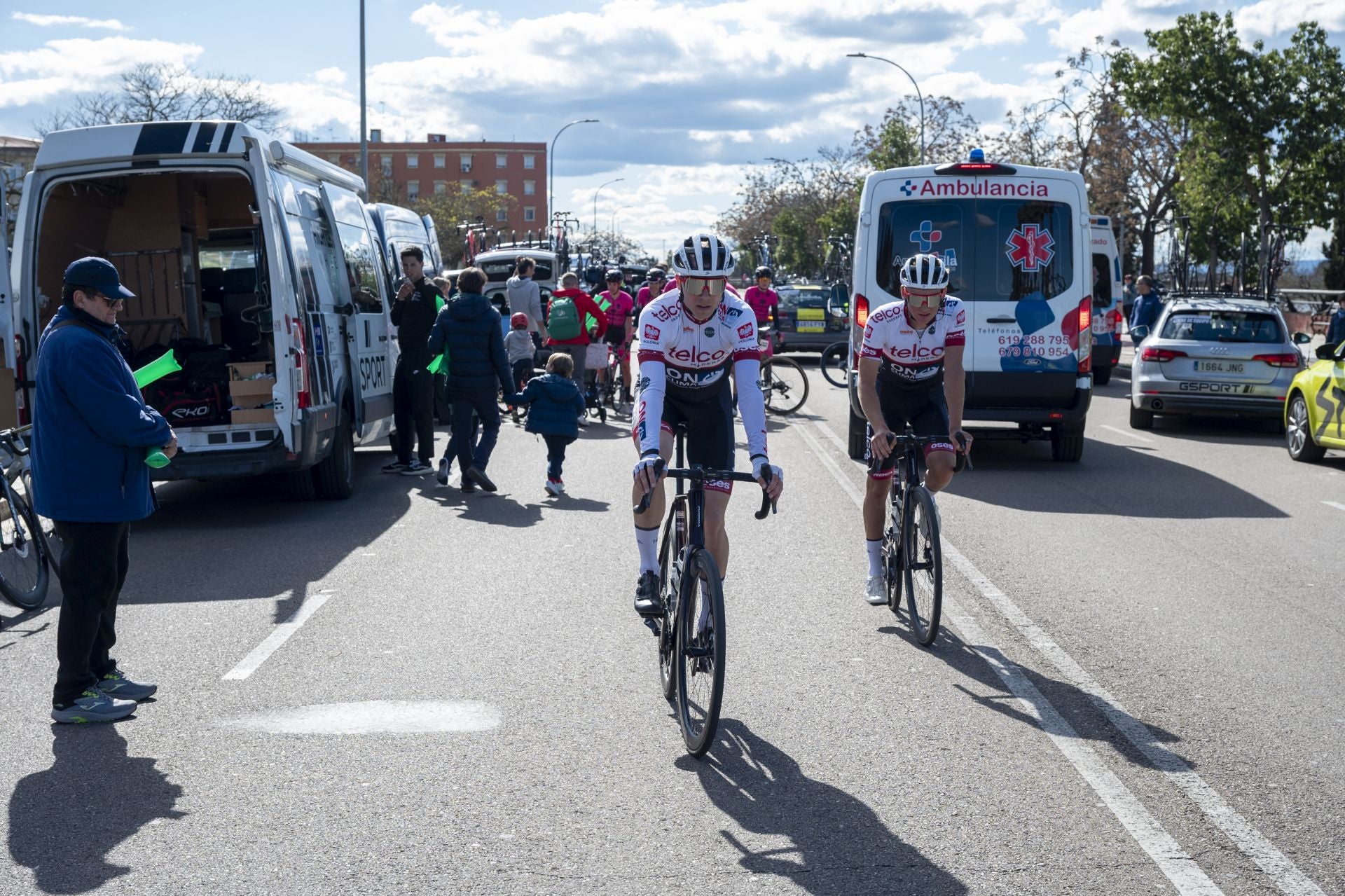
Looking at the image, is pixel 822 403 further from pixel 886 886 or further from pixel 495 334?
pixel 886 886

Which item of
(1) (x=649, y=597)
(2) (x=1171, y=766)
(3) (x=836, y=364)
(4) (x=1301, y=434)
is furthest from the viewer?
(3) (x=836, y=364)

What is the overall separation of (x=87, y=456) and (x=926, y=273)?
393cm

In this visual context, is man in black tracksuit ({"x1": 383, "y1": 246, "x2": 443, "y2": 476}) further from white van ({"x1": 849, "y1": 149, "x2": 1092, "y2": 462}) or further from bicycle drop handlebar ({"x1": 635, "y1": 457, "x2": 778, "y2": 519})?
bicycle drop handlebar ({"x1": 635, "y1": 457, "x2": 778, "y2": 519})

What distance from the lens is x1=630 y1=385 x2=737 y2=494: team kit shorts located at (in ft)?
19.7

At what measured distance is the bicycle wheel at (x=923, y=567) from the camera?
6.79m

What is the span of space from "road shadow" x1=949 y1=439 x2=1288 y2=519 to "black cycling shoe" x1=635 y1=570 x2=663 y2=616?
Result: 239 inches

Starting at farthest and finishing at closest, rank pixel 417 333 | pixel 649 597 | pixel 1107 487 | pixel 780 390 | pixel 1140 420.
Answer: pixel 780 390 → pixel 1140 420 → pixel 417 333 → pixel 1107 487 → pixel 649 597

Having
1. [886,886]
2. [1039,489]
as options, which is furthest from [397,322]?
[886,886]

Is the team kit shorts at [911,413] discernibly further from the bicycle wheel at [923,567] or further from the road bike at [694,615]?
the road bike at [694,615]

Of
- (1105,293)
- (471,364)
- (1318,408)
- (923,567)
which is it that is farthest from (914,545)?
(1105,293)

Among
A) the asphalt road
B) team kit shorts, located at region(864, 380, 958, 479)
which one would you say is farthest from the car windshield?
team kit shorts, located at region(864, 380, 958, 479)

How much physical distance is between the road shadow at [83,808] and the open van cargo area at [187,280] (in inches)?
207

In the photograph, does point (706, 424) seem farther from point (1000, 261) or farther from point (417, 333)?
point (1000, 261)

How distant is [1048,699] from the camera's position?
5980mm
